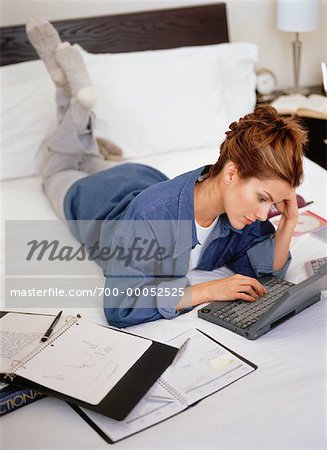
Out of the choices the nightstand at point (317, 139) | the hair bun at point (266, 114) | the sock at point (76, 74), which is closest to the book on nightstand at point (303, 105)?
the nightstand at point (317, 139)

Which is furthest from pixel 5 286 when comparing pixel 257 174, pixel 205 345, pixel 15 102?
→ pixel 15 102

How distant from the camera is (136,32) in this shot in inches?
119

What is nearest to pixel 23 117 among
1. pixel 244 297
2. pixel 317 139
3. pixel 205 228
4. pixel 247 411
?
pixel 205 228

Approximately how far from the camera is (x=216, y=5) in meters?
3.13

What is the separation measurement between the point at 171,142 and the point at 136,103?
0.22 meters

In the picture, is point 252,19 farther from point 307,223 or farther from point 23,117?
point 307,223

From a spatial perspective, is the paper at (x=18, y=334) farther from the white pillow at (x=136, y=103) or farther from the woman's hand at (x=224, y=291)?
the white pillow at (x=136, y=103)

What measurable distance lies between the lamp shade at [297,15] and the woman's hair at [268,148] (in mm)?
1735

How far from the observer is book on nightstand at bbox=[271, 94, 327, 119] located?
290 centimetres

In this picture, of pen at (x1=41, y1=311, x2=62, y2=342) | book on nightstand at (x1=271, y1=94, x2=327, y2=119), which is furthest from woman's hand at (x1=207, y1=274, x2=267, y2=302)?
book on nightstand at (x1=271, y1=94, x2=327, y2=119)

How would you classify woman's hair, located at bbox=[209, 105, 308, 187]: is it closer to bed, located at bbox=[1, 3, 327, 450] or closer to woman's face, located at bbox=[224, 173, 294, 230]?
woman's face, located at bbox=[224, 173, 294, 230]

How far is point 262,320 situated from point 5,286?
0.78 metres

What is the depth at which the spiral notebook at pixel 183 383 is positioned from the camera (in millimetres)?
1220

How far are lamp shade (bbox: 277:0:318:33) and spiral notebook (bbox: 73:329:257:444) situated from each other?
2.09m
